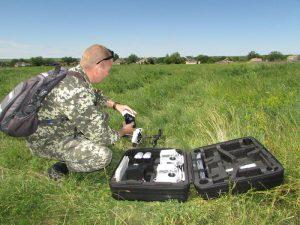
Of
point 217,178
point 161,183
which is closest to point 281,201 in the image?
point 217,178

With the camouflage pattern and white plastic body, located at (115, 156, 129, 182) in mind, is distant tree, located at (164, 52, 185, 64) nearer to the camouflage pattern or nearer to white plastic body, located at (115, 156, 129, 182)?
the camouflage pattern

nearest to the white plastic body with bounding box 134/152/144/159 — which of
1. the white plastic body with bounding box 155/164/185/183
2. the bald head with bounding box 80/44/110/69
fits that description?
the white plastic body with bounding box 155/164/185/183

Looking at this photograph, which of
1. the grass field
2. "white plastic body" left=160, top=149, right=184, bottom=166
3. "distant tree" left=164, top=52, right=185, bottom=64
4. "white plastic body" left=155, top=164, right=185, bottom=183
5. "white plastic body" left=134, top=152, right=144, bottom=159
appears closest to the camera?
the grass field

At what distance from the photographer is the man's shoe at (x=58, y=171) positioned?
4.34 m

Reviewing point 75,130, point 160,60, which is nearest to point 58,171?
point 75,130

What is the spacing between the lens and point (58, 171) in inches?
173

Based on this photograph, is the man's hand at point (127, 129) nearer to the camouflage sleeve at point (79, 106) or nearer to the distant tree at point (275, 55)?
the camouflage sleeve at point (79, 106)

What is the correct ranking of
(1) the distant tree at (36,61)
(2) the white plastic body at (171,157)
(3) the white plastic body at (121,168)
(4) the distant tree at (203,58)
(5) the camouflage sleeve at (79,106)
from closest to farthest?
(3) the white plastic body at (121,168)
(5) the camouflage sleeve at (79,106)
(2) the white plastic body at (171,157)
(1) the distant tree at (36,61)
(4) the distant tree at (203,58)

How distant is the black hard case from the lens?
321 cm

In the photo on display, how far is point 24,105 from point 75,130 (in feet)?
2.63

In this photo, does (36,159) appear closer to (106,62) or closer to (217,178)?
(106,62)

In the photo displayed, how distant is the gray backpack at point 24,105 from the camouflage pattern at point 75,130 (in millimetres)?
169

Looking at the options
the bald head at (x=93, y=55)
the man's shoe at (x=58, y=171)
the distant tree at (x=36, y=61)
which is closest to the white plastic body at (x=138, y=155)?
the man's shoe at (x=58, y=171)

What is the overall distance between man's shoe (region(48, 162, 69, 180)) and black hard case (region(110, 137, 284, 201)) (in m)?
1.11
